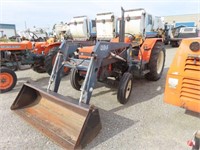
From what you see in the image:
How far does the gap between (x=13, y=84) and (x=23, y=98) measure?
1558 mm

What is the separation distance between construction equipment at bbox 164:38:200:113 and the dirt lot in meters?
0.40

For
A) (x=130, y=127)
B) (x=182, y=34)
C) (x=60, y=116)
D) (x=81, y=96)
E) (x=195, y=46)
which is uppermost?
(x=195, y=46)

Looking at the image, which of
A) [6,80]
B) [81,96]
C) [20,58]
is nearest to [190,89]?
[81,96]

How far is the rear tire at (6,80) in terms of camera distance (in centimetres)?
451

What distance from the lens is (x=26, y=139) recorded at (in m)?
2.60

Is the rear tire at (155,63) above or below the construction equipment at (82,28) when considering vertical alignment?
below

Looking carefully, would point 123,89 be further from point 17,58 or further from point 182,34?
point 182,34

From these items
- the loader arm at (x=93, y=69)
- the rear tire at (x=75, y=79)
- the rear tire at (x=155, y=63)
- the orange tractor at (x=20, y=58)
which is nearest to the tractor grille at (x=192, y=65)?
the loader arm at (x=93, y=69)

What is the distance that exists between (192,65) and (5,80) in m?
4.12

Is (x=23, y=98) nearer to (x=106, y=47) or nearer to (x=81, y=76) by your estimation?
(x=81, y=76)

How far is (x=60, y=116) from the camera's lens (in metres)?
2.86

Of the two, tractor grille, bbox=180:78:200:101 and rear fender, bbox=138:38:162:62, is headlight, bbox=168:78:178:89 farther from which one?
rear fender, bbox=138:38:162:62

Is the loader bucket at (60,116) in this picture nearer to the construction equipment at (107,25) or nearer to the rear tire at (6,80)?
the rear tire at (6,80)

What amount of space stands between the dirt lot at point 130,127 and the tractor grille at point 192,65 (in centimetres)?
85
